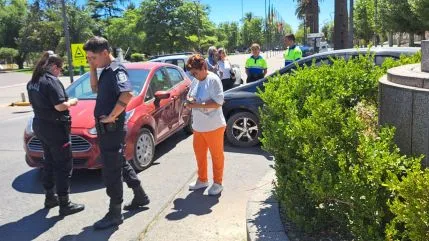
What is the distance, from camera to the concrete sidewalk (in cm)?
422

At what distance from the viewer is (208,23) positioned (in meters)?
57.8

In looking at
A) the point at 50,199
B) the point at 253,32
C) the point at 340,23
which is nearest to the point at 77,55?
the point at 340,23

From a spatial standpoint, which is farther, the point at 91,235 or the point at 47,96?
the point at 47,96

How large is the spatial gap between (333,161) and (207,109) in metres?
2.38

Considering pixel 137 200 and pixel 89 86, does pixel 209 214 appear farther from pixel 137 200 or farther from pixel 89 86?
pixel 89 86

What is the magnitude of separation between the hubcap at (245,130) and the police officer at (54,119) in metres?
3.23

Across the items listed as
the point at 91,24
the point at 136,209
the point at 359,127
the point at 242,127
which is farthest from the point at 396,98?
the point at 91,24

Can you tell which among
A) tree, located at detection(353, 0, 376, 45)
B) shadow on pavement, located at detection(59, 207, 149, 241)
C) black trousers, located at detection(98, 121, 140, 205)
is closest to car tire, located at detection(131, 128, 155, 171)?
black trousers, located at detection(98, 121, 140, 205)

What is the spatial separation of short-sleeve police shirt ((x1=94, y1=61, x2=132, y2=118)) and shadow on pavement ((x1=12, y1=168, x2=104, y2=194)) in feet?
5.83

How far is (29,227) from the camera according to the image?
4.63 m

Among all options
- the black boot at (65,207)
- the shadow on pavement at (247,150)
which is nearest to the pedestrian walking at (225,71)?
the shadow on pavement at (247,150)

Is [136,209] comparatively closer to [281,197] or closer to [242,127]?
[281,197]

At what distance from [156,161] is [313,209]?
4.02 metres

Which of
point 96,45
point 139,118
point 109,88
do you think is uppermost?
point 96,45
